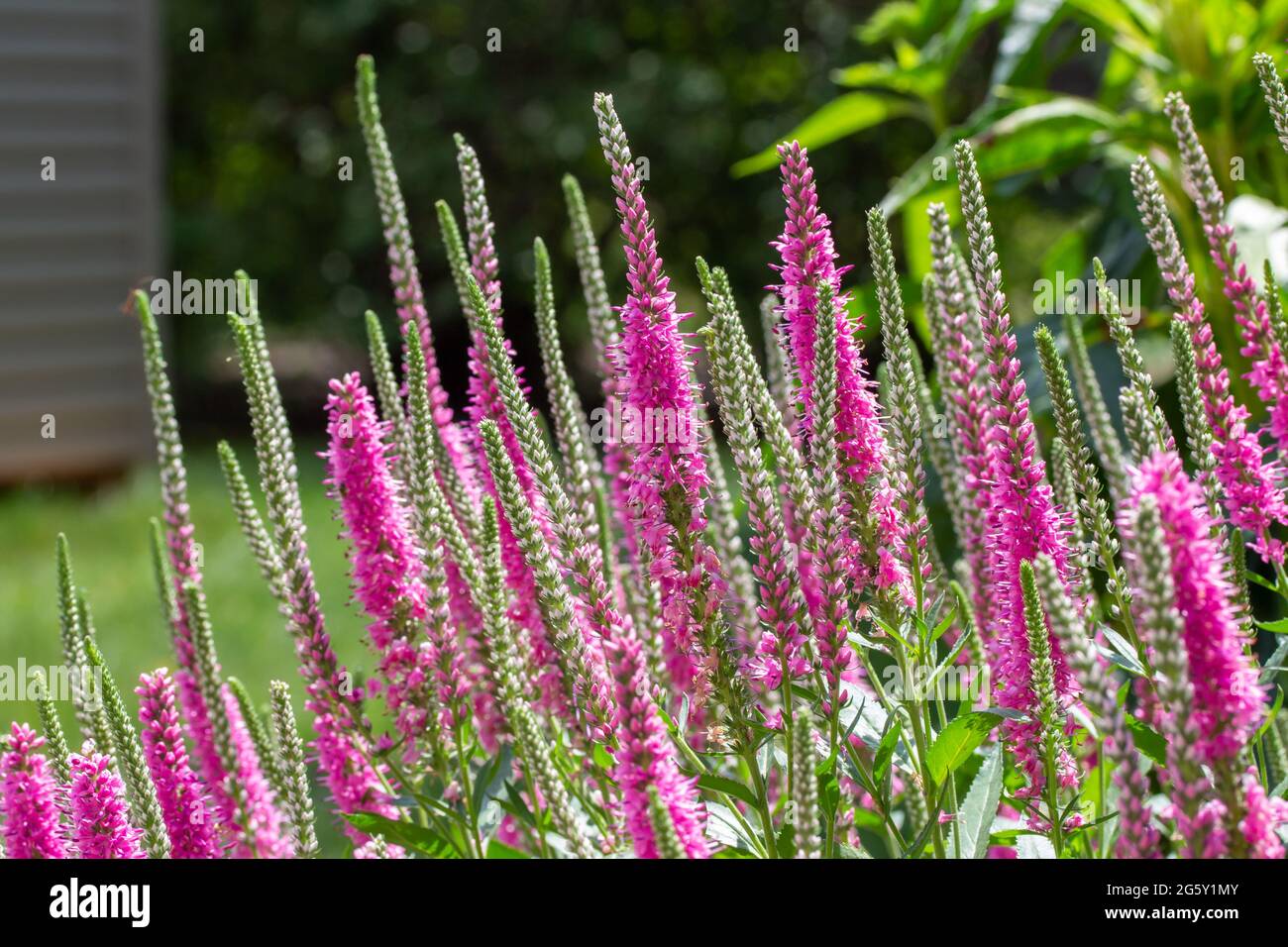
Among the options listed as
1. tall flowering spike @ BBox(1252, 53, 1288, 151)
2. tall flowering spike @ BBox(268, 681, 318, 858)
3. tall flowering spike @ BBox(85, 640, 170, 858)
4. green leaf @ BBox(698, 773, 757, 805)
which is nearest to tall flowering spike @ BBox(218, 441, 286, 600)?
tall flowering spike @ BBox(268, 681, 318, 858)

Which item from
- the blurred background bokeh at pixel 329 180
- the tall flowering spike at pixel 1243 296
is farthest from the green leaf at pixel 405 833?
the blurred background bokeh at pixel 329 180

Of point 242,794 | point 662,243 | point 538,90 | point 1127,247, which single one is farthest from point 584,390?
point 242,794

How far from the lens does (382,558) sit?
4.96 feet

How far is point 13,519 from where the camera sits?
761 cm

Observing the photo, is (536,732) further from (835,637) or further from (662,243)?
(662,243)

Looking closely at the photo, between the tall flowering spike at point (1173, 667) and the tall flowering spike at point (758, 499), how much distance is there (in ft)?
1.09

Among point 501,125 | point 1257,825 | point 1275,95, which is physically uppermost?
point 501,125

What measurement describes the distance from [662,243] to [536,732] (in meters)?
10.7

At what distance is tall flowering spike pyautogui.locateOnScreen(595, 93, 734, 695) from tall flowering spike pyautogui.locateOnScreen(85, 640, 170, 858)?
1.65 ft

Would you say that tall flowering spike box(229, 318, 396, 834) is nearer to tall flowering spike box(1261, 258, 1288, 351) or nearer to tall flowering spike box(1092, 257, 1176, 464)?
tall flowering spike box(1092, 257, 1176, 464)

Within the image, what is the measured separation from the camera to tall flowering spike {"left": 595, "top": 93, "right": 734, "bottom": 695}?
128 cm

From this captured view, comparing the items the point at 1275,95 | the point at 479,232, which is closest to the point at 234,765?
the point at 479,232

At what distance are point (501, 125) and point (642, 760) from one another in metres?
10.7

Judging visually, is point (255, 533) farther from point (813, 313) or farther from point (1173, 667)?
point (1173, 667)
